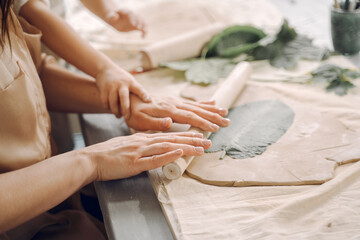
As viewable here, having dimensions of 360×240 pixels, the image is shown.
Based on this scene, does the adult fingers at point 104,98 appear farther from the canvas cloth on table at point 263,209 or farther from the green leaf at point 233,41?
the green leaf at point 233,41

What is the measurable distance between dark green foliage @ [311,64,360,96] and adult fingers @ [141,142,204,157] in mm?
676

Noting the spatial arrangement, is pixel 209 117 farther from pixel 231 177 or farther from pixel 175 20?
pixel 175 20

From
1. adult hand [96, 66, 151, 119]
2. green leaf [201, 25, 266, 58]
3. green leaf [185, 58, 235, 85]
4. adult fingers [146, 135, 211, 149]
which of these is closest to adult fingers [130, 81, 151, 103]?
adult hand [96, 66, 151, 119]

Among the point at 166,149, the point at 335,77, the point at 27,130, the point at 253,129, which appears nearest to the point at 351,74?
the point at 335,77

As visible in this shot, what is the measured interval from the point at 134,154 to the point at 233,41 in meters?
1.00

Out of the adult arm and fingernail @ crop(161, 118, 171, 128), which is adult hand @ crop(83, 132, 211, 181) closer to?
the adult arm

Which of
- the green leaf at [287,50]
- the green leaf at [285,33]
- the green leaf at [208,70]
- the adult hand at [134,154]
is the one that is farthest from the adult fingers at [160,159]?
the green leaf at [285,33]

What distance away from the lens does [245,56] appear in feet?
5.80

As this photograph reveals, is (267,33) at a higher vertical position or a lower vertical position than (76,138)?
higher

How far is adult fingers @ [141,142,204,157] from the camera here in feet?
3.41

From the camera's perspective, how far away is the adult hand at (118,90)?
126cm

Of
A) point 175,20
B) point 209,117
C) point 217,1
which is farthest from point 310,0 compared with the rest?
point 209,117

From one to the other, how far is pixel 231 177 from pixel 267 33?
1061 mm

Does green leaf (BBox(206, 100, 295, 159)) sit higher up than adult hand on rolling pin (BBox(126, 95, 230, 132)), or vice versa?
adult hand on rolling pin (BBox(126, 95, 230, 132))
